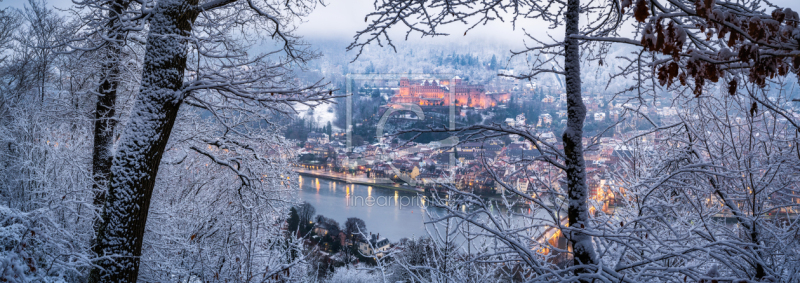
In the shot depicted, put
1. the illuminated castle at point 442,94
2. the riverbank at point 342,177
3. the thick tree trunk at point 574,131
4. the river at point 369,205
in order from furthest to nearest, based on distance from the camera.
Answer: the riverbank at point 342,177 < the illuminated castle at point 442,94 < the river at point 369,205 < the thick tree trunk at point 574,131

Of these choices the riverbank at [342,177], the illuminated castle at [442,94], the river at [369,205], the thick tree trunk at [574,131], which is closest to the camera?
the thick tree trunk at [574,131]

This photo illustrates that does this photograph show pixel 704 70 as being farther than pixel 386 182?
No

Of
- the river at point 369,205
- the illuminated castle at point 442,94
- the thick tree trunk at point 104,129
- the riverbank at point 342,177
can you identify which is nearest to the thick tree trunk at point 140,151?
the thick tree trunk at point 104,129

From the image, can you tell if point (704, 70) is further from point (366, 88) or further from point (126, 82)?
point (366, 88)

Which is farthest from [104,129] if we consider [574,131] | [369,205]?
[369,205]

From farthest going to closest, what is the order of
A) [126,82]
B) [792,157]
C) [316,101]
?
1. [126,82]
2. [316,101]
3. [792,157]

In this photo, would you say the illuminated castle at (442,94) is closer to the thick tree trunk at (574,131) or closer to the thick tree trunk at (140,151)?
the thick tree trunk at (574,131)

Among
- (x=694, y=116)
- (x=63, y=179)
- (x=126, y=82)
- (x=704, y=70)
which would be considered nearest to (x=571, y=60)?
(x=704, y=70)

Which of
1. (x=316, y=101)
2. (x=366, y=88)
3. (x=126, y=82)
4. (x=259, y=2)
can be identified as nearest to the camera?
(x=316, y=101)
